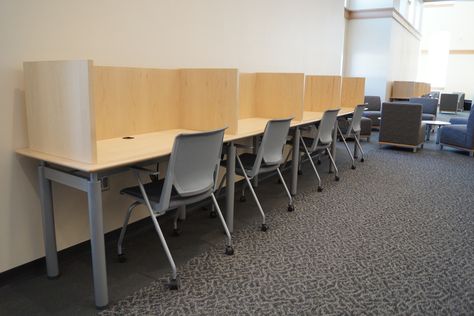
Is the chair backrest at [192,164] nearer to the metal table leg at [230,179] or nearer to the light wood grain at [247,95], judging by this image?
the metal table leg at [230,179]

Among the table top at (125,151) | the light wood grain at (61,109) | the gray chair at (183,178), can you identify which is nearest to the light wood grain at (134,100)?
the table top at (125,151)

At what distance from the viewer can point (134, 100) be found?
2.56 meters

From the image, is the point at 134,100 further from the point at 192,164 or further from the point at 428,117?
the point at 428,117

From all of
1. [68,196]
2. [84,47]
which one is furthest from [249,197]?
[84,47]

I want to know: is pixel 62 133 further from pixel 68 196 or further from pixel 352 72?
pixel 352 72

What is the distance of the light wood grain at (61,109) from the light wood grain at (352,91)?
14.9ft

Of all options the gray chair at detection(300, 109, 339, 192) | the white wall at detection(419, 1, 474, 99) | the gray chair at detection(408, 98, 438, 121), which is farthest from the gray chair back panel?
the white wall at detection(419, 1, 474, 99)

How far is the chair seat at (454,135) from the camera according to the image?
5656 mm

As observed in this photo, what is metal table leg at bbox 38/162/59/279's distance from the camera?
1.99 m

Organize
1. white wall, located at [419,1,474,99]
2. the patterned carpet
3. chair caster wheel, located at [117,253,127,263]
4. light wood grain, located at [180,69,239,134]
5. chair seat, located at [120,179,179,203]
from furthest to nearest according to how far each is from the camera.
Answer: white wall, located at [419,1,474,99]
light wood grain, located at [180,69,239,134]
chair caster wheel, located at [117,253,127,263]
chair seat, located at [120,179,179,203]
the patterned carpet

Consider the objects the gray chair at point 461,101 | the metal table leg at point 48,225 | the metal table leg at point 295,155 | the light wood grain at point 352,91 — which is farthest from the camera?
the gray chair at point 461,101

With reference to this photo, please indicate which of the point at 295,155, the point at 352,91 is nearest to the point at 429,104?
the point at 352,91

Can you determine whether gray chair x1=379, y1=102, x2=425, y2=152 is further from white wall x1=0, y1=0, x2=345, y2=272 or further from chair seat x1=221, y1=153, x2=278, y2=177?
chair seat x1=221, y1=153, x2=278, y2=177

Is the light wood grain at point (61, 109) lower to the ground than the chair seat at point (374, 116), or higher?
higher
